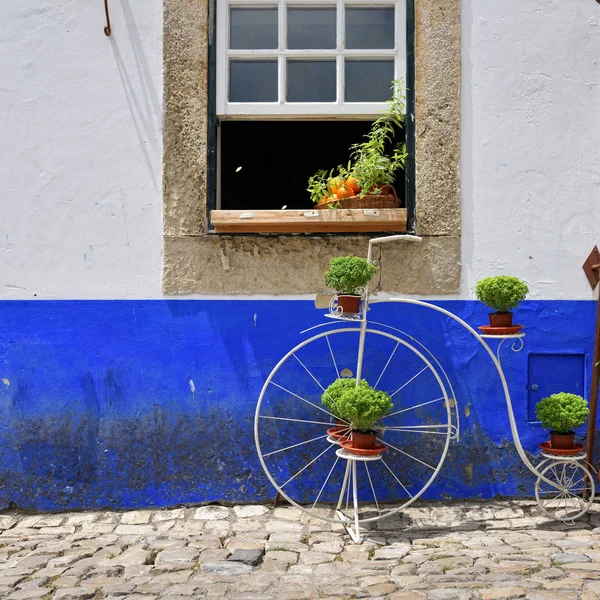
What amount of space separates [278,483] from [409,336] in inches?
45.0

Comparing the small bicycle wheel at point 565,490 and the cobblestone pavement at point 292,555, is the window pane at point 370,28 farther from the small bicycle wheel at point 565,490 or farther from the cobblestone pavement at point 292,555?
the cobblestone pavement at point 292,555

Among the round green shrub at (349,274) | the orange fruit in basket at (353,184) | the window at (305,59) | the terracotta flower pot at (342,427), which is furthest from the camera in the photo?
the window at (305,59)

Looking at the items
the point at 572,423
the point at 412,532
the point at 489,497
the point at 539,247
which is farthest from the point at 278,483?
the point at 539,247

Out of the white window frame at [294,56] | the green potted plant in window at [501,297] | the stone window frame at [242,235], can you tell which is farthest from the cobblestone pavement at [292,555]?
the white window frame at [294,56]

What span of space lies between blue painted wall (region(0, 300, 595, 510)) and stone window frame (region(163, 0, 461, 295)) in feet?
0.47

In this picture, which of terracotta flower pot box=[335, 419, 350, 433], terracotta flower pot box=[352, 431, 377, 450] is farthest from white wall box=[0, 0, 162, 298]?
terracotta flower pot box=[352, 431, 377, 450]

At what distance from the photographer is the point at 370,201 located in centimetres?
486

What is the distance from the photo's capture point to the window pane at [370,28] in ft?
16.6

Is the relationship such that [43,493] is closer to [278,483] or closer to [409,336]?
[278,483]

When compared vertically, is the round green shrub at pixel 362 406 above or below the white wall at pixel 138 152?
below

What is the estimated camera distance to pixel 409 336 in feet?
16.1

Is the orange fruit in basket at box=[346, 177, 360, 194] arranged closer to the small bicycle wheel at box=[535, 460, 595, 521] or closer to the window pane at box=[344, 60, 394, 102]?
the window pane at box=[344, 60, 394, 102]

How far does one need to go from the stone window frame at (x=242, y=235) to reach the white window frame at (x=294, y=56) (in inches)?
4.5

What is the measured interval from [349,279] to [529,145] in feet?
4.91
